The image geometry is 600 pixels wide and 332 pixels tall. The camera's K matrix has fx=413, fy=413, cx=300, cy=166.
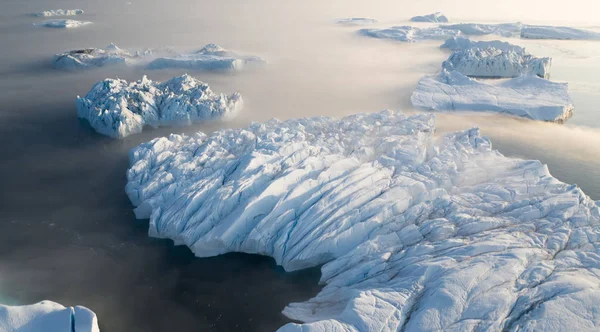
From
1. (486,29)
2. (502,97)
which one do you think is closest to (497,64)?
(502,97)

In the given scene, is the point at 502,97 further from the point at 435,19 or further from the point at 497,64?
the point at 435,19

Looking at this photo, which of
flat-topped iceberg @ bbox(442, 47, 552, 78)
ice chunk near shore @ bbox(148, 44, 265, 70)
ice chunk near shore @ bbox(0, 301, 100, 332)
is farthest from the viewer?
ice chunk near shore @ bbox(148, 44, 265, 70)

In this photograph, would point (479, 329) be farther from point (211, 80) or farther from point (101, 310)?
point (211, 80)

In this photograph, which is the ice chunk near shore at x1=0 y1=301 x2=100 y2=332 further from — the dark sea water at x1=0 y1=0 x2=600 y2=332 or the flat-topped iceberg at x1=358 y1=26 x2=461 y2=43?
the flat-topped iceberg at x1=358 y1=26 x2=461 y2=43

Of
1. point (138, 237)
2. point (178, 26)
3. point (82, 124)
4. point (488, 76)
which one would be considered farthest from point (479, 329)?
point (178, 26)

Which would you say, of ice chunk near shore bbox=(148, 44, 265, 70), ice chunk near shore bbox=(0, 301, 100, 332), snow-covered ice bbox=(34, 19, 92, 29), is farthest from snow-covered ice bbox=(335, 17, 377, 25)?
ice chunk near shore bbox=(0, 301, 100, 332)
